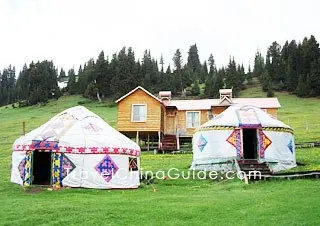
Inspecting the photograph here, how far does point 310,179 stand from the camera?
14547mm

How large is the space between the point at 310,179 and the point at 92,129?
729 cm

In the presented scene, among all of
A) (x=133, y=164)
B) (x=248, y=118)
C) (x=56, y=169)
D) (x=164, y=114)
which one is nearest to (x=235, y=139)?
(x=248, y=118)

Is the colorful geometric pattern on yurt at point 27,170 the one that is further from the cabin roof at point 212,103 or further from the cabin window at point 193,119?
the cabin window at point 193,119

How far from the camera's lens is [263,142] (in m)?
18.2

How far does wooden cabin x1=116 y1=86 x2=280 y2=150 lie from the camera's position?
93.0 feet

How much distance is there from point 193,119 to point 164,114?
193 cm

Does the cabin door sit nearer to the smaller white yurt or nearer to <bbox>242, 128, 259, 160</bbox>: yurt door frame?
<bbox>242, 128, 259, 160</bbox>: yurt door frame

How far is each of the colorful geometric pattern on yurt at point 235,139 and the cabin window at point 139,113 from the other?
1087cm

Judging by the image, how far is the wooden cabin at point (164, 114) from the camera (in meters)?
28.4

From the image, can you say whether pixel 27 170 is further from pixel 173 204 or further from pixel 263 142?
pixel 263 142

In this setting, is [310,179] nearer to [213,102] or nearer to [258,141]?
[258,141]

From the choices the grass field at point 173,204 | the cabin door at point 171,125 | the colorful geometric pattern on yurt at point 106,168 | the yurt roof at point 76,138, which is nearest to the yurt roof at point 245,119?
the grass field at point 173,204

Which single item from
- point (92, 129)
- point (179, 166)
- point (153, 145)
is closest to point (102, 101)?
point (153, 145)

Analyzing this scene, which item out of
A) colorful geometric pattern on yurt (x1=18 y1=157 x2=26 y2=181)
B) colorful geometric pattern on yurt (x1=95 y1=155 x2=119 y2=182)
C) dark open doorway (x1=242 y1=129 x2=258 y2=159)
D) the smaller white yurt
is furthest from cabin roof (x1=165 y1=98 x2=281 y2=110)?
colorful geometric pattern on yurt (x1=18 y1=157 x2=26 y2=181)
